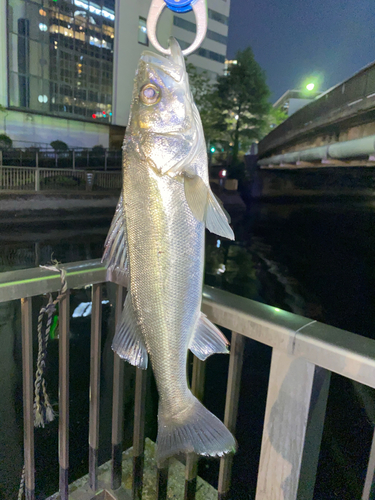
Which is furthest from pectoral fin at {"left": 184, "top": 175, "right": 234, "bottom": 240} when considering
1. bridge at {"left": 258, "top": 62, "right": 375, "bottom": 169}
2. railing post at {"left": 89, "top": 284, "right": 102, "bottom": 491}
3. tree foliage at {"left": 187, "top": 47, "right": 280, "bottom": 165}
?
tree foliage at {"left": 187, "top": 47, "right": 280, "bottom": 165}

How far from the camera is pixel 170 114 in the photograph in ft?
3.85

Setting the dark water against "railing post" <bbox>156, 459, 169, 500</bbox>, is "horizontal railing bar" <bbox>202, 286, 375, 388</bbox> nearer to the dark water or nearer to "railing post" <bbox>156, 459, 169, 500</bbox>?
"railing post" <bbox>156, 459, 169, 500</bbox>

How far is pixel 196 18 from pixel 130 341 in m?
1.28

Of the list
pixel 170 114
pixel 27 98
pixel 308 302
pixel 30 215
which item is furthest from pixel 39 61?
pixel 170 114

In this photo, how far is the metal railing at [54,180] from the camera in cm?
1324

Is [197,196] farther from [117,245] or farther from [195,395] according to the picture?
[195,395]

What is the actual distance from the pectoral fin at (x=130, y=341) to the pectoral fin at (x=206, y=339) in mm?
200

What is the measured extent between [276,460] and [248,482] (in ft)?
9.02

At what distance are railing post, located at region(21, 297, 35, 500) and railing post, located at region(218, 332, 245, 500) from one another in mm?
898

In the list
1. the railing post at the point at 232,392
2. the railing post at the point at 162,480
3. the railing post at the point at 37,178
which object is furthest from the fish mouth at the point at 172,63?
the railing post at the point at 37,178

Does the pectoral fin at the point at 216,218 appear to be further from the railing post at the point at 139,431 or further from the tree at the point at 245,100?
the tree at the point at 245,100

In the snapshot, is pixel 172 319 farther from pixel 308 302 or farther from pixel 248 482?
pixel 308 302

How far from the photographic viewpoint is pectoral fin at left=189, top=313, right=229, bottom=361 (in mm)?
1214

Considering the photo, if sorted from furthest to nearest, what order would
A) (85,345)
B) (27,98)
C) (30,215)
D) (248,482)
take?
(27,98) → (30,215) → (85,345) → (248,482)
